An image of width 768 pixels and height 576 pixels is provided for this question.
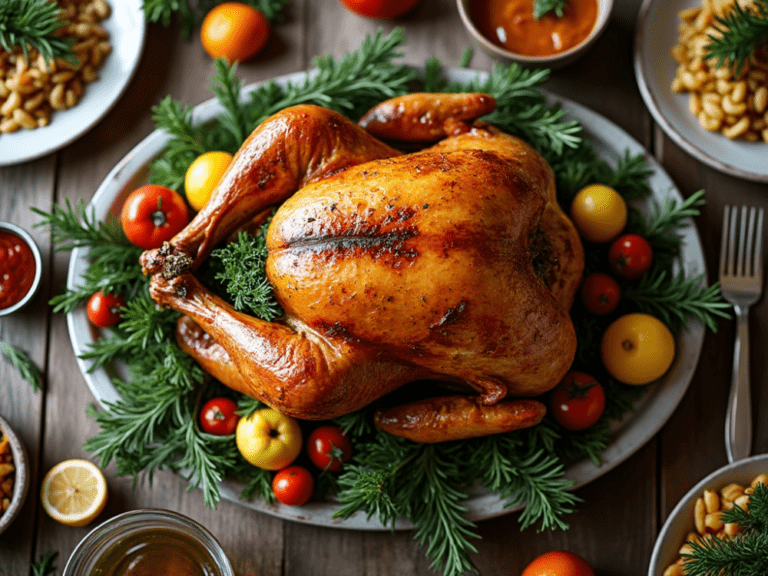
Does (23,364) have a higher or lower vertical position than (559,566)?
higher

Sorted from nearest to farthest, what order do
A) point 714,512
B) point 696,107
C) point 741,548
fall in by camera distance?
point 741,548
point 714,512
point 696,107

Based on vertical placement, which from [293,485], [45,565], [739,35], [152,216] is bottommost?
[45,565]

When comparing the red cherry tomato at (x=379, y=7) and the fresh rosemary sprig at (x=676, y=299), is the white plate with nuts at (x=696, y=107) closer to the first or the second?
the fresh rosemary sprig at (x=676, y=299)

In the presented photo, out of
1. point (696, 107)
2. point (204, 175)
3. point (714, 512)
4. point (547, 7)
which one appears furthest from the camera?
point (696, 107)

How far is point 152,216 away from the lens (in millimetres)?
2137

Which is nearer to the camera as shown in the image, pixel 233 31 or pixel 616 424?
pixel 616 424

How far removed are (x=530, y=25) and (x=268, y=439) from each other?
1601 millimetres

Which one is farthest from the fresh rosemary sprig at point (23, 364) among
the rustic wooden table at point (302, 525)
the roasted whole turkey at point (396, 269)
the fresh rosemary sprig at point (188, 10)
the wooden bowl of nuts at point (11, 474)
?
the fresh rosemary sprig at point (188, 10)

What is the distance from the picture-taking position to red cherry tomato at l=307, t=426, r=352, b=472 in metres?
2.11

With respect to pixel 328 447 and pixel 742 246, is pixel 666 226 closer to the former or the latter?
pixel 742 246

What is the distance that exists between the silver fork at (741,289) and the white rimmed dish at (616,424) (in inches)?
5.2

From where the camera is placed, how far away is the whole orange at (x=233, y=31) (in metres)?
2.37

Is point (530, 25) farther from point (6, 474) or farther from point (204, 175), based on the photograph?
point (6, 474)

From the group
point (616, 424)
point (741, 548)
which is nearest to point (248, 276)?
point (616, 424)
